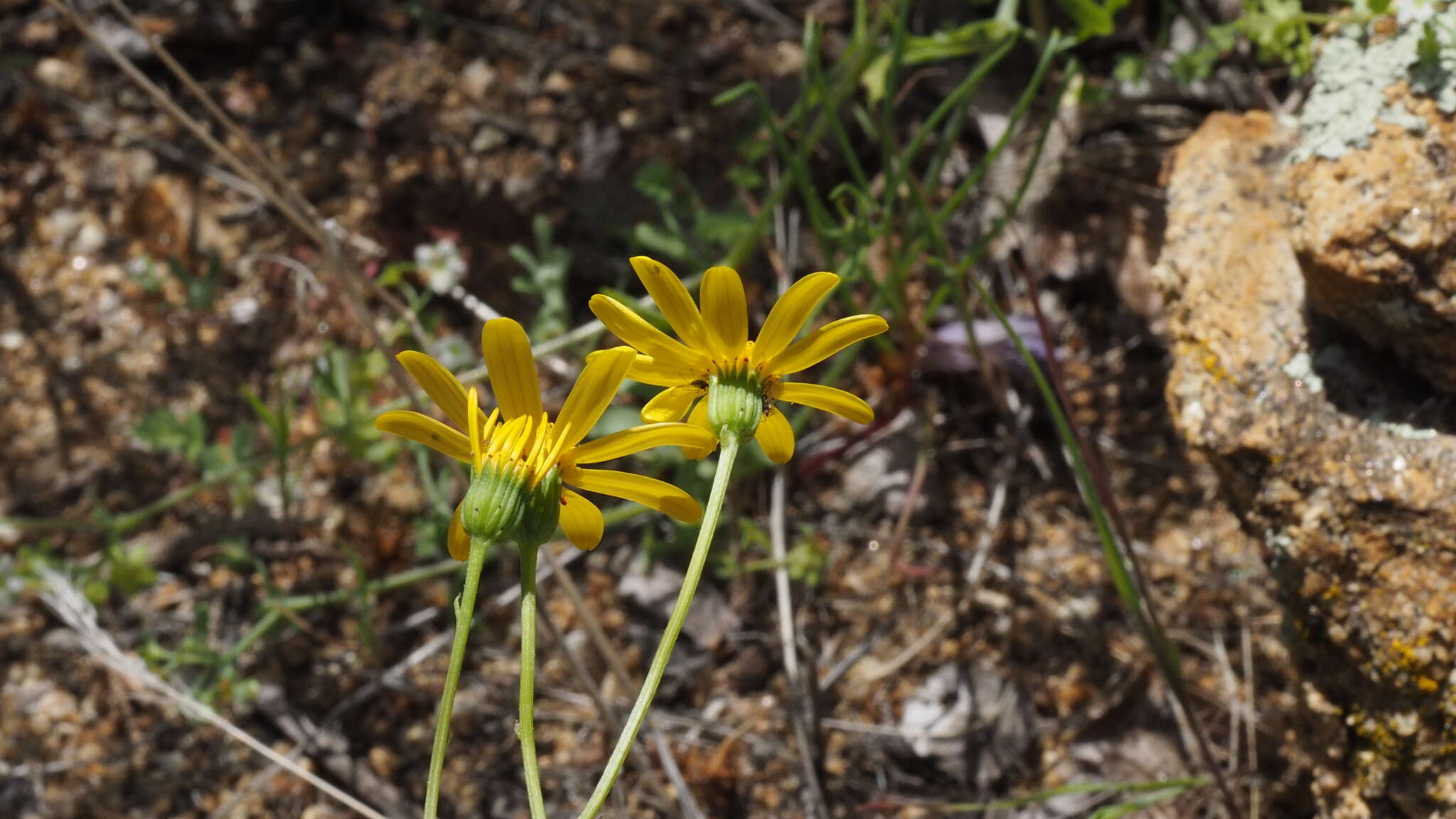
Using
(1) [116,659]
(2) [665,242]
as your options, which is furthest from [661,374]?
(1) [116,659]

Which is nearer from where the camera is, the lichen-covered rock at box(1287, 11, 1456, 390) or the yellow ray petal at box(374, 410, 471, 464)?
the yellow ray petal at box(374, 410, 471, 464)

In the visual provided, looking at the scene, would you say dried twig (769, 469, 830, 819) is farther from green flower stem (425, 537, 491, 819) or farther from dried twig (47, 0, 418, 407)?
green flower stem (425, 537, 491, 819)

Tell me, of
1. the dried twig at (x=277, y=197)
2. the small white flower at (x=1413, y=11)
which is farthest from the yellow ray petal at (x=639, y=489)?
the small white flower at (x=1413, y=11)

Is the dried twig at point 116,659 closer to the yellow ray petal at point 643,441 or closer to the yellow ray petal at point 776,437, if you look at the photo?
the yellow ray petal at point 643,441

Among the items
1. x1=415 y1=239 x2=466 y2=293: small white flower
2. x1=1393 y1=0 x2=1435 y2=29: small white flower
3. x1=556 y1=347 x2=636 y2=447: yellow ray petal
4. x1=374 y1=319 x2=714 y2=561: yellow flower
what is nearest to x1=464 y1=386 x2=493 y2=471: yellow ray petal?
x1=374 y1=319 x2=714 y2=561: yellow flower

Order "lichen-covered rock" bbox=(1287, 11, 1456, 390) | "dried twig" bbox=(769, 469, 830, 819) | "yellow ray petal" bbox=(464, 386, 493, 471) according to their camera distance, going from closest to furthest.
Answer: "yellow ray petal" bbox=(464, 386, 493, 471)
"lichen-covered rock" bbox=(1287, 11, 1456, 390)
"dried twig" bbox=(769, 469, 830, 819)

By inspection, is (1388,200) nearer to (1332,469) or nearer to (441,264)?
(1332,469)

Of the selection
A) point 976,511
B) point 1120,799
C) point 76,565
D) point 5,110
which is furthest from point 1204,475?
point 5,110
